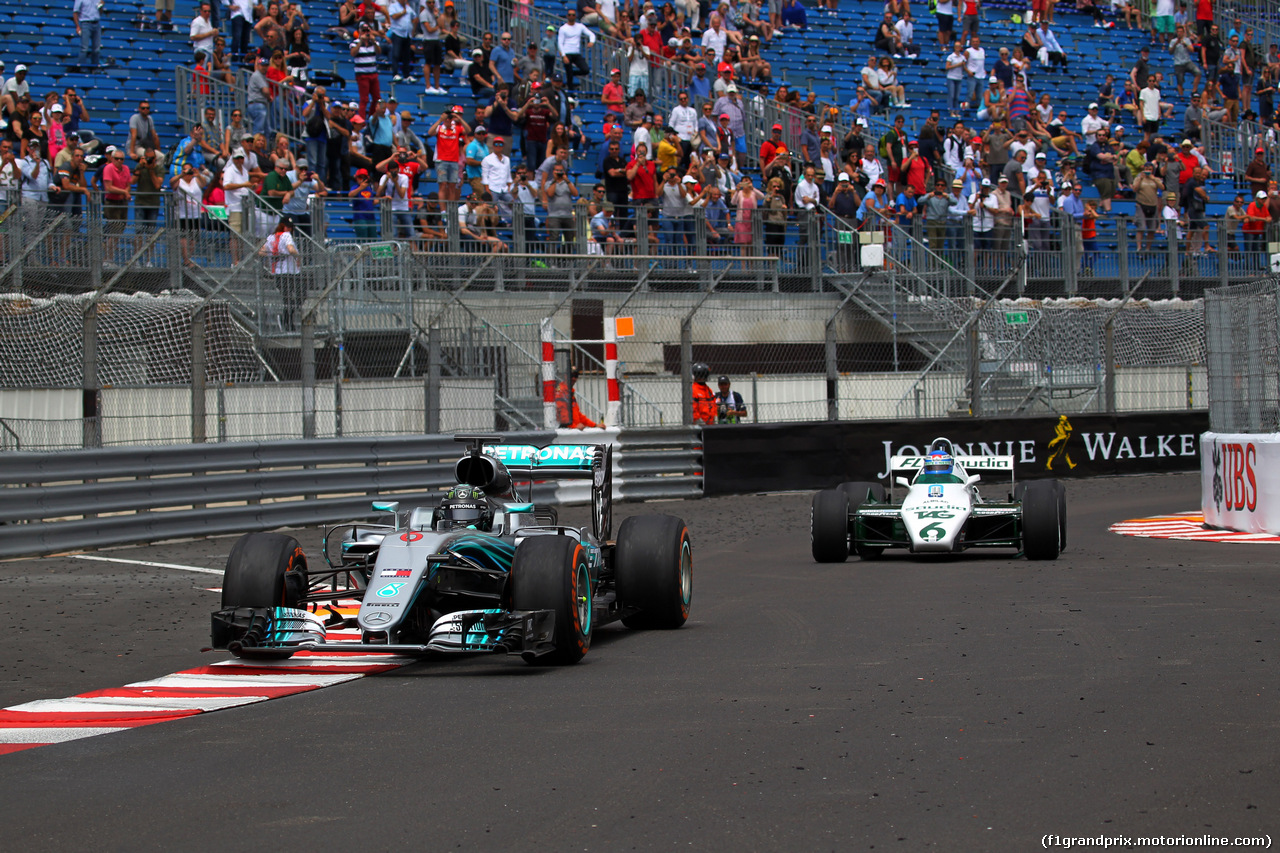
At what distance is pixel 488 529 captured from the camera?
9.09 metres

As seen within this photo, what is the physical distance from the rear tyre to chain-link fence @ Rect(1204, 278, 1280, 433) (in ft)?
35.4

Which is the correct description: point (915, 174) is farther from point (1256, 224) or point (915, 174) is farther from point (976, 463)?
point (976, 463)

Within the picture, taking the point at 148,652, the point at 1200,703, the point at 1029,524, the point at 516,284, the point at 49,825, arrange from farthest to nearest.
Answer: the point at 516,284
the point at 1029,524
the point at 148,652
the point at 1200,703
the point at 49,825

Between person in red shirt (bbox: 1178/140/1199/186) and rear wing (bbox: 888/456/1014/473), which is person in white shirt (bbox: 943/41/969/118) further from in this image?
rear wing (bbox: 888/456/1014/473)

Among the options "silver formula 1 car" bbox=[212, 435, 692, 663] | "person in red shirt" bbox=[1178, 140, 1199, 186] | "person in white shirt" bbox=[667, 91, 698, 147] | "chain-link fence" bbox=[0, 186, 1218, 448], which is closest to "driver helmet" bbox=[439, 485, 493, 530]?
"silver formula 1 car" bbox=[212, 435, 692, 663]

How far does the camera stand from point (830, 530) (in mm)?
13586

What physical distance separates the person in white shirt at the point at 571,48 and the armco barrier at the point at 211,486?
10096mm

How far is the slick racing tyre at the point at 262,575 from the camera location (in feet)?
27.7

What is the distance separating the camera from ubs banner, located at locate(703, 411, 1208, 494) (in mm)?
21031

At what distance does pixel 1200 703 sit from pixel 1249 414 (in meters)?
10.1

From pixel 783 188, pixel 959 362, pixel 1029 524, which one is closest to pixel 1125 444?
pixel 959 362

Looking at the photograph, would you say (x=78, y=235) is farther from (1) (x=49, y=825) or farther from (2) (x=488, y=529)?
(1) (x=49, y=825)

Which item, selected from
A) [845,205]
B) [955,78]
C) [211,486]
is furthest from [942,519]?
[955,78]

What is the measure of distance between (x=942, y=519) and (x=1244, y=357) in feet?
→ 15.6
